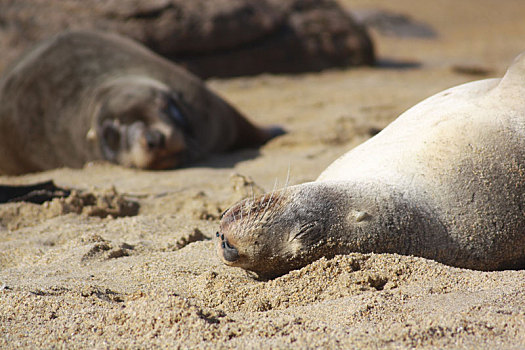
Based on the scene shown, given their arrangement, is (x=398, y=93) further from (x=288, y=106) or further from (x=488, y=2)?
(x=488, y=2)

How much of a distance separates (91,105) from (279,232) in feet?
13.6

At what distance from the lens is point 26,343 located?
1.80m

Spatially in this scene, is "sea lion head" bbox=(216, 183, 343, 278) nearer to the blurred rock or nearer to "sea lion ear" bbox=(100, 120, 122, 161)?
"sea lion ear" bbox=(100, 120, 122, 161)

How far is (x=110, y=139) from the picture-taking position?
5.57 meters

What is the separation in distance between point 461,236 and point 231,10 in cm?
703

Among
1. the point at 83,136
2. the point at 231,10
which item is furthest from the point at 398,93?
the point at 83,136

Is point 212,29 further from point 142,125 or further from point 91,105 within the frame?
point 142,125

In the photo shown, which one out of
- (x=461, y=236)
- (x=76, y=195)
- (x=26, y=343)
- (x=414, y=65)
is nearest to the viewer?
(x=26, y=343)

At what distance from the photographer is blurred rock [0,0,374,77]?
8477 mm

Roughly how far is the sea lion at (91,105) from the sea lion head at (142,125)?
0.03ft

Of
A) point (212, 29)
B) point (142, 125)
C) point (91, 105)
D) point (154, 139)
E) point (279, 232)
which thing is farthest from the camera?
point (212, 29)

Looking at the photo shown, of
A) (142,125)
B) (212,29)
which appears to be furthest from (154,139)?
(212,29)

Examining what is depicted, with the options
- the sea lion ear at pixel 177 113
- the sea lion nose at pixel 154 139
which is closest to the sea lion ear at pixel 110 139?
the sea lion nose at pixel 154 139

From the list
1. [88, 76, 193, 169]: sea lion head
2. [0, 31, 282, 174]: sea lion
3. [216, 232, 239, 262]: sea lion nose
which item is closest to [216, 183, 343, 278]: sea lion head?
[216, 232, 239, 262]: sea lion nose
